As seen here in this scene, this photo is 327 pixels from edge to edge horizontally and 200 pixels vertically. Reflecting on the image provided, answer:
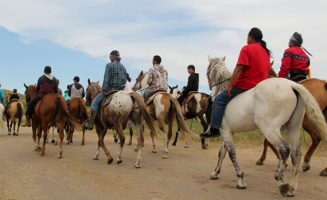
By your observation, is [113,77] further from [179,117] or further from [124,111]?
[179,117]

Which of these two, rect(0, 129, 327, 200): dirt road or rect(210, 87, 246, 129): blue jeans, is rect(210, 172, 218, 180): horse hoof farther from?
rect(210, 87, 246, 129): blue jeans

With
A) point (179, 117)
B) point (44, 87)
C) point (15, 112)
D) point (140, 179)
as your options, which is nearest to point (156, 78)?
point (179, 117)

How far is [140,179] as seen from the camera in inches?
239

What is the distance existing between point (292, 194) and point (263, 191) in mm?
521

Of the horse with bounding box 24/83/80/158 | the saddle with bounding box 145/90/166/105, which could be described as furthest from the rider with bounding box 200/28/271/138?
the horse with bounding box 24/83/80/158

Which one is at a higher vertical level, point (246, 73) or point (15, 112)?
point (246, 73)

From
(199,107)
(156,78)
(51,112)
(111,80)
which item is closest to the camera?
(111,80)

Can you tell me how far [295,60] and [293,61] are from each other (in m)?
0.05

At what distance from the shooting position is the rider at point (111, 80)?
832 centimetres

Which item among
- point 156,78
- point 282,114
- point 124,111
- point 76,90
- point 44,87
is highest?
point 156,78

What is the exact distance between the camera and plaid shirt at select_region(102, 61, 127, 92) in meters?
8.44

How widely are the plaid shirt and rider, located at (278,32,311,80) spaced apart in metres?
4.24

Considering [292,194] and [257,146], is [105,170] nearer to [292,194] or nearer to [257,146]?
[292,194]

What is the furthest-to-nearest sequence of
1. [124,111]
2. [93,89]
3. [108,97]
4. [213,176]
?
[93,89] < [108,97] < [124,111] < [213,176]
